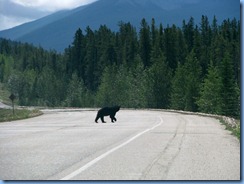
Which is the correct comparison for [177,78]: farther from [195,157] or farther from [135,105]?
[195,157]

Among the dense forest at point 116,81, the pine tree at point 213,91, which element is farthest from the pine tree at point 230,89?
the pine tree at point 213,91

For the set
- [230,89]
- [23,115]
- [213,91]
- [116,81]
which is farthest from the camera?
[23,115]

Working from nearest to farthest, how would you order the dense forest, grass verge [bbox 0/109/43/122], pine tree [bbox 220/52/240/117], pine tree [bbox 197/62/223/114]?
pine tree [bbox 220/52/240/117], the dense forest, pine tree [bbox 197/62/223/114], grass verge [bbox 0/109/43/122]

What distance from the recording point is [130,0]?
10062 mm

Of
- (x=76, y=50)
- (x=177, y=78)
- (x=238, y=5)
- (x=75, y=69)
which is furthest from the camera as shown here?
(x=177, y=78)

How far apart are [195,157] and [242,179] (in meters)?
3.33

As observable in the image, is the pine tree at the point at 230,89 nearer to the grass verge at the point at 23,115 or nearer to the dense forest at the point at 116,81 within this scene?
the dense forest at the point at 116,81

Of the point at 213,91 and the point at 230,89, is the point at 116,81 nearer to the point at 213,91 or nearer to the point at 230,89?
the point at 230,89

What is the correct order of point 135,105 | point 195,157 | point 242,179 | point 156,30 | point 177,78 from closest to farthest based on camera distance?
point 242,179, point 195,157, point 135,105, point 177,78, point 156,30

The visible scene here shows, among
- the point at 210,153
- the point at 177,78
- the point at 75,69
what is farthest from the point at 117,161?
the point at 177,78

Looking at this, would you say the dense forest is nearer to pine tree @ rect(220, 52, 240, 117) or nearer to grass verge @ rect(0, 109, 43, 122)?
pine tree @ rect(220, 52, 240, 117)

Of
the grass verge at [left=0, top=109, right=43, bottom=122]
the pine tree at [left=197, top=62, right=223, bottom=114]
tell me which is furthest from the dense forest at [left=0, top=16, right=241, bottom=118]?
the grass verge at [left=0, top=109, right=43, bottom=122]

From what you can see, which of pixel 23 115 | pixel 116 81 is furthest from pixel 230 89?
pixel 23 115

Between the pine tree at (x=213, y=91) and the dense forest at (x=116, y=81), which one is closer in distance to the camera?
the dense forest at (x=116, y=81)
